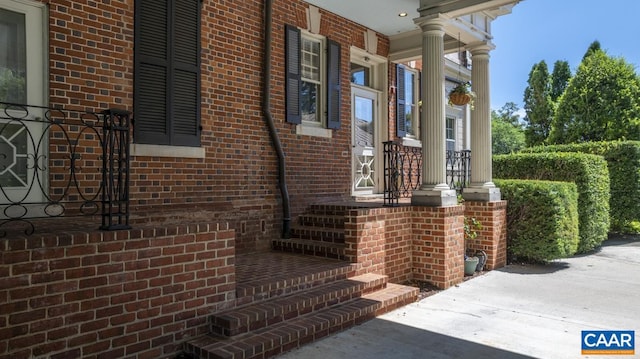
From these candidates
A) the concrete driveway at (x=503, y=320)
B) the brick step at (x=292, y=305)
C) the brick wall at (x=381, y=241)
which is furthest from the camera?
the brick wall at (x=381, y=241)

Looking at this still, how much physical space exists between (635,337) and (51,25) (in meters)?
6.20

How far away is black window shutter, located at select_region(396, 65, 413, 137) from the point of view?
27.5ft

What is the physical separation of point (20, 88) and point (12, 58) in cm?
28

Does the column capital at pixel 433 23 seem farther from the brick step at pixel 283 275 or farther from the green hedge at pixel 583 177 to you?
the green hedge at pixel 583 177

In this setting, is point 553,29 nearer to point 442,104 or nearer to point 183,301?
point 442,104

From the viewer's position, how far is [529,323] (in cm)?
421

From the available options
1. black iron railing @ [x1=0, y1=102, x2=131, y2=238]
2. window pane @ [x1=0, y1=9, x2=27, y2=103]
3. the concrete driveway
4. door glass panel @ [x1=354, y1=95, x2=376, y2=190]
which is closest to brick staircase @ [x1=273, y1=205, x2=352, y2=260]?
the concrete driveway

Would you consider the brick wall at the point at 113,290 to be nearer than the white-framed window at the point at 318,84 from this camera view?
Yes

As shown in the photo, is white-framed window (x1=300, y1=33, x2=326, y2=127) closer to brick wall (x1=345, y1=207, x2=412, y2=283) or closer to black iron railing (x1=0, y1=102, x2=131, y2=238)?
brick wall (x1=345, y1=207, x2=412, y2=283)

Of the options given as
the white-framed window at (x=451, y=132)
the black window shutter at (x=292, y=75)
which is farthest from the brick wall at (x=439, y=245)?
the white-framed window at (x=451, y=132)

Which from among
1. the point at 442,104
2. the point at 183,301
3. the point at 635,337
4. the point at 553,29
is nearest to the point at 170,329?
the point at 183,301

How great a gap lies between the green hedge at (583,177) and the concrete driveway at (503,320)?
1617 mm

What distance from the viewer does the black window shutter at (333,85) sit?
694 centimetres

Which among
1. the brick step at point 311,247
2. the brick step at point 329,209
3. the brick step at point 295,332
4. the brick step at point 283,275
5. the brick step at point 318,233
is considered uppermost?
the brick step at point 329,209
